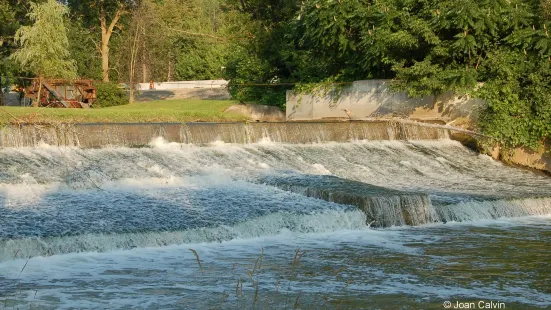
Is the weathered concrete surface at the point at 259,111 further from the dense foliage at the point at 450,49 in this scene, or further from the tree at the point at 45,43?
the tree at the point at 45,43

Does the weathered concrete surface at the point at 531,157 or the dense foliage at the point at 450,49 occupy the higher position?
the dense foliage at the point at 450,49

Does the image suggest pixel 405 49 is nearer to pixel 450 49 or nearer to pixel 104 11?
pixel 450 49

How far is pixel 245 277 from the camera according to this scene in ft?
31.1

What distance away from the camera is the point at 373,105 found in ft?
82.9

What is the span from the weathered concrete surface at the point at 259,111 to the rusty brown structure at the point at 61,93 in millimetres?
6162

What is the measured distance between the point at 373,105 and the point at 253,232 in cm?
1404

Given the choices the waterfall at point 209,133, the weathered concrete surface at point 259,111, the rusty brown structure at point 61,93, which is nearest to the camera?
the waterfall at point 209,133

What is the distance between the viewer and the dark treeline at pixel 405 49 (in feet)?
70.3

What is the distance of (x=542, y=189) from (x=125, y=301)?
40.1 ft

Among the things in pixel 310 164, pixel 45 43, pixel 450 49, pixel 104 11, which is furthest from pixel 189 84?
pixel 310 164

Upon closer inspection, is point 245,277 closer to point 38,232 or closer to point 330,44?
point 38,232

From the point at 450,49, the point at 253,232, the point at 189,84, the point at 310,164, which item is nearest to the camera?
the point at 253,232

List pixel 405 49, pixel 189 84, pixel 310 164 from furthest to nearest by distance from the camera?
pixel 189 84 < pixel 405 49 < pixel 310 164

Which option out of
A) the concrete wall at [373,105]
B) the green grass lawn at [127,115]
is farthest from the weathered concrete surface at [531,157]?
the green grass lawn at [127,115]
